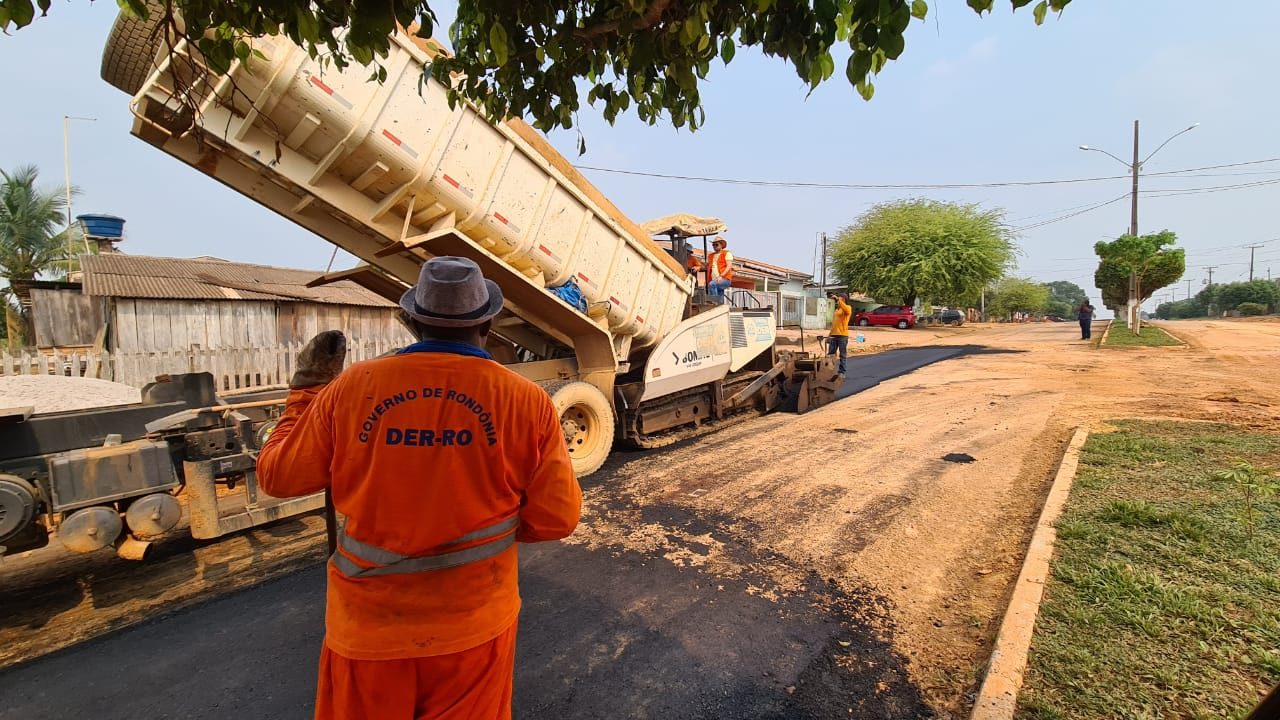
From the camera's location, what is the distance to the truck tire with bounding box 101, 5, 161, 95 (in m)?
3.32

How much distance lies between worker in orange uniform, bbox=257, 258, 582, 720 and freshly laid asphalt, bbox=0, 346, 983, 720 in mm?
1115

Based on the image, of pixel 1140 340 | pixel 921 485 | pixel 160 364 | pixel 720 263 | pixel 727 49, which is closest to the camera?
pixel 727 49

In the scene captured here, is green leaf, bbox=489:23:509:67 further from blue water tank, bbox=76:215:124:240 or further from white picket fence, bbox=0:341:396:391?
blue water tank, bbox=76:215:124:240

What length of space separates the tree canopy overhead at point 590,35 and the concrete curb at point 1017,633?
2.40 m

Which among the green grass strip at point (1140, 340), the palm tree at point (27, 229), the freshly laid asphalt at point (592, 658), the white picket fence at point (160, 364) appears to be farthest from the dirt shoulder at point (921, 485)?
the palm tree at point (27, 229)

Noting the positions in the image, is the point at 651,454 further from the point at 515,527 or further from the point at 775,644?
the point at 515,527

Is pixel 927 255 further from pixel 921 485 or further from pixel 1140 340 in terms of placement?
pixel 921 485

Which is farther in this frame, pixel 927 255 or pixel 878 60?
pixel 927 255

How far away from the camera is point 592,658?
2.80 m

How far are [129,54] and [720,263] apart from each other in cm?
605

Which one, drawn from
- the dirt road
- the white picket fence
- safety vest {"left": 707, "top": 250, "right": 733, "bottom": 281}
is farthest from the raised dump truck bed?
A: the white picket fence

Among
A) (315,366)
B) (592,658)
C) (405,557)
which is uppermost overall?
(315,366)

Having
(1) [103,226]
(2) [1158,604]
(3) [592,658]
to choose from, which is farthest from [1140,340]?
(1) [103,226]

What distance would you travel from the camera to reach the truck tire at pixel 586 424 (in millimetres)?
5762
